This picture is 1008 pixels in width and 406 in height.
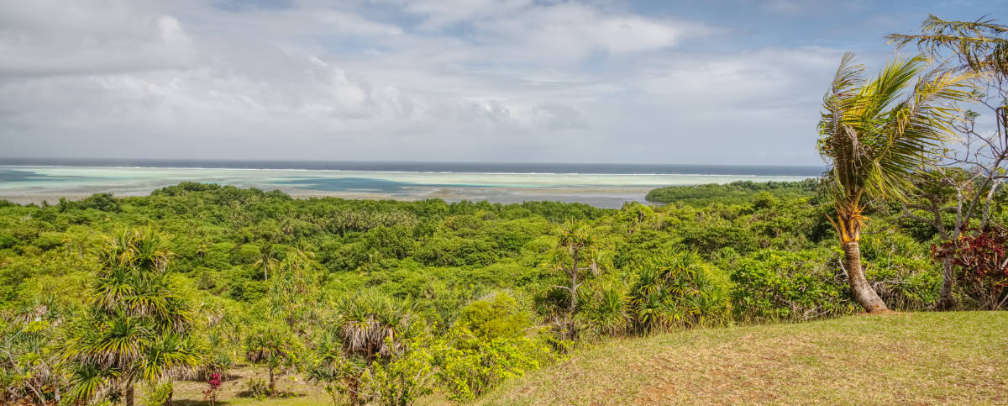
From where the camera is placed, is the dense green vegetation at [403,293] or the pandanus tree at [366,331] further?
the pandanus tree at [366,331]

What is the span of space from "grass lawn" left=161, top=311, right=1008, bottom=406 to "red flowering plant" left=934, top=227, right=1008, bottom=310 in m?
0.73

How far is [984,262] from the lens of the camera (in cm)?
765

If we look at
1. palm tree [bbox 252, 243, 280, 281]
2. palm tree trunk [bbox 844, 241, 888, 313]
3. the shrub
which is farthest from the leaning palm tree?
palm tree [bbox 252, 243, 280, 281]

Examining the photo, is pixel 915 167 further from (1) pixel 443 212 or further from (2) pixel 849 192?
(1) pixel 443 212

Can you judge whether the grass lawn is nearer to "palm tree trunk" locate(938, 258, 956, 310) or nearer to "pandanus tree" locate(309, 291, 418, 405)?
"palm tree trunk" locate(938, 258, 956, 310)

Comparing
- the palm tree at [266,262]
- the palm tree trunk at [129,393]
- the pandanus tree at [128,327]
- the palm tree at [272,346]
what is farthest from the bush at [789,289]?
the palm tree at [266,262]

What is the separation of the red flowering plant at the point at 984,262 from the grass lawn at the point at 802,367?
0.73m

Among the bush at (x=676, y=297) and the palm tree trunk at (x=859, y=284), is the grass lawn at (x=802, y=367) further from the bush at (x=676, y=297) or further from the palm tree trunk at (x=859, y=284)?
the bush at (x=676, y=297)

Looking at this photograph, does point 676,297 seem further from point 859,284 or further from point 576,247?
point 576,247

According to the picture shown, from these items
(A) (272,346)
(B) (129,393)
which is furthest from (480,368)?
(A) (272,346)

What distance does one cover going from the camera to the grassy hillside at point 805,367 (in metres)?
5.16

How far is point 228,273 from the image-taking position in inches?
1754

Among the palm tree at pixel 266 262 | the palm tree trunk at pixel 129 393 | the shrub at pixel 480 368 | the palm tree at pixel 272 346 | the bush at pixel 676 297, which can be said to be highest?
the bush at pixel 676 297

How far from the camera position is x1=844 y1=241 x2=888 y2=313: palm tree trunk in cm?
810
